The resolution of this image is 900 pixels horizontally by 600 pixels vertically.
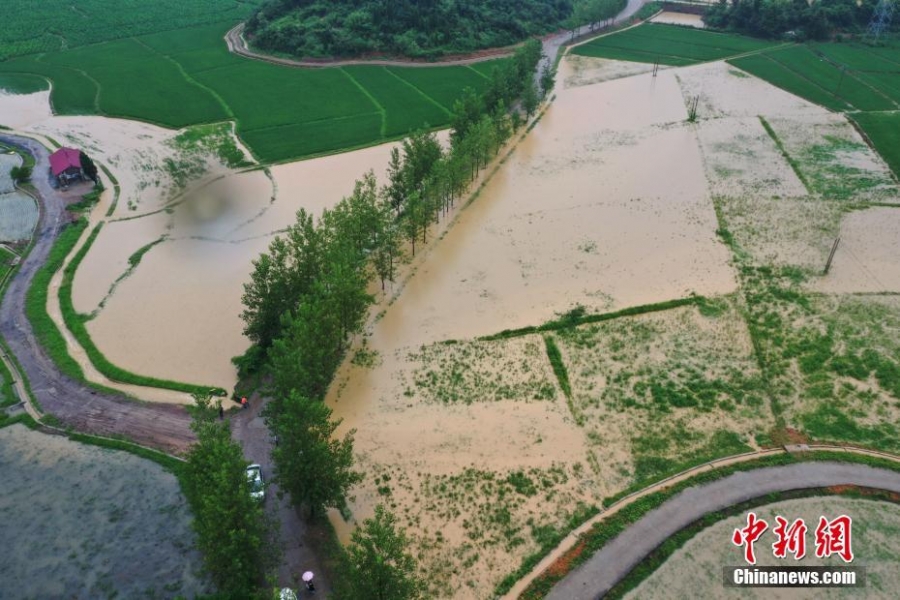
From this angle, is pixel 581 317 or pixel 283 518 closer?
pixel 283 518

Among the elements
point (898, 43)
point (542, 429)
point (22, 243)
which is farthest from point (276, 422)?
point (898, 43)

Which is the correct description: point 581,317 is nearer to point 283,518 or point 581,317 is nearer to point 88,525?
point 283,518

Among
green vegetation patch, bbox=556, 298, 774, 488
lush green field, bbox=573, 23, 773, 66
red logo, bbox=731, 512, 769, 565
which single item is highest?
lush green field, bbox=573, 23, 773, 66

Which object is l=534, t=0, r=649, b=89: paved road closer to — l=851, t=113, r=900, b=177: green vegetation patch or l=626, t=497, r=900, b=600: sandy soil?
l=851, t=113, r=900, b=177: green vegetation patch

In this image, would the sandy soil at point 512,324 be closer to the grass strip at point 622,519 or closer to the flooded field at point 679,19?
the grass strip at point 622,519

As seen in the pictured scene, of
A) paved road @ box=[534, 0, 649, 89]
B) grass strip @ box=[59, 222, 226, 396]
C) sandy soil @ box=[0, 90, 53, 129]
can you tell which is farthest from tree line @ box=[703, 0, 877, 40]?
sandy soil @ box=[0, 90, 53, 129]

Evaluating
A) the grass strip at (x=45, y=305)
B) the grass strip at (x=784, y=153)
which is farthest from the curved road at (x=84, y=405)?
the grass strip at (x=784, y=153)

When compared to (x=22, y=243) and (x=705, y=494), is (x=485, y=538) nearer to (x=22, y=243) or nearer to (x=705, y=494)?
(x=705, y=494)

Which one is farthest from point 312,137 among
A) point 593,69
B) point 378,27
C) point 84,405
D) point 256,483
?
point 256,483
